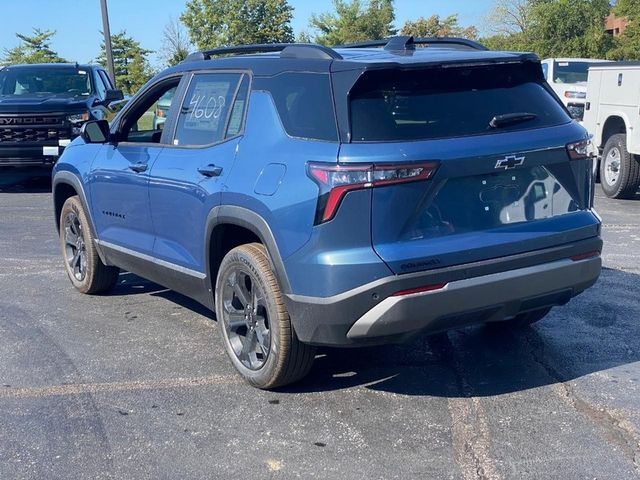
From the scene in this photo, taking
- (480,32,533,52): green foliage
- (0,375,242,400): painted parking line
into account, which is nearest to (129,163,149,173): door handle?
(0,375,242,400): painted parking line

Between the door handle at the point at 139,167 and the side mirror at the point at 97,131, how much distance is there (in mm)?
493

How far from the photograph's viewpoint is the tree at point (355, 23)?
5916 cm

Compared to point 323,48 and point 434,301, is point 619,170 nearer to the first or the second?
point 323,48

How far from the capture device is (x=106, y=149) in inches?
241

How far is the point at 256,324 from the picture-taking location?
183 inches

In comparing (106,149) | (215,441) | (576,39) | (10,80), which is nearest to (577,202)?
(215,441)

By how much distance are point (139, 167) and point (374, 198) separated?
220cm

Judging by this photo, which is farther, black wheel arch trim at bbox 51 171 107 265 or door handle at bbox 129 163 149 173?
black wheel arch trim at bbox 51 171 107 265

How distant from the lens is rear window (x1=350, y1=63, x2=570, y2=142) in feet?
13.3

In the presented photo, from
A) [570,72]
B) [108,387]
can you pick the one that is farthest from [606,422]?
[570,72]

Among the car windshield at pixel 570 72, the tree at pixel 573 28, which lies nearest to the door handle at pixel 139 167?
the car windshield at pixel 570 72

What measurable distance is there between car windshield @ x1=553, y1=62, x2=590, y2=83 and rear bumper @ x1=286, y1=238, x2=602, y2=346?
1522 cm

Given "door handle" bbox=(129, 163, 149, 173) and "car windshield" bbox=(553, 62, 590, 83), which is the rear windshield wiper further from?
"car windshield" bbox=(553, 62, 590, 83)

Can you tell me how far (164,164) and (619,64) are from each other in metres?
8.12
